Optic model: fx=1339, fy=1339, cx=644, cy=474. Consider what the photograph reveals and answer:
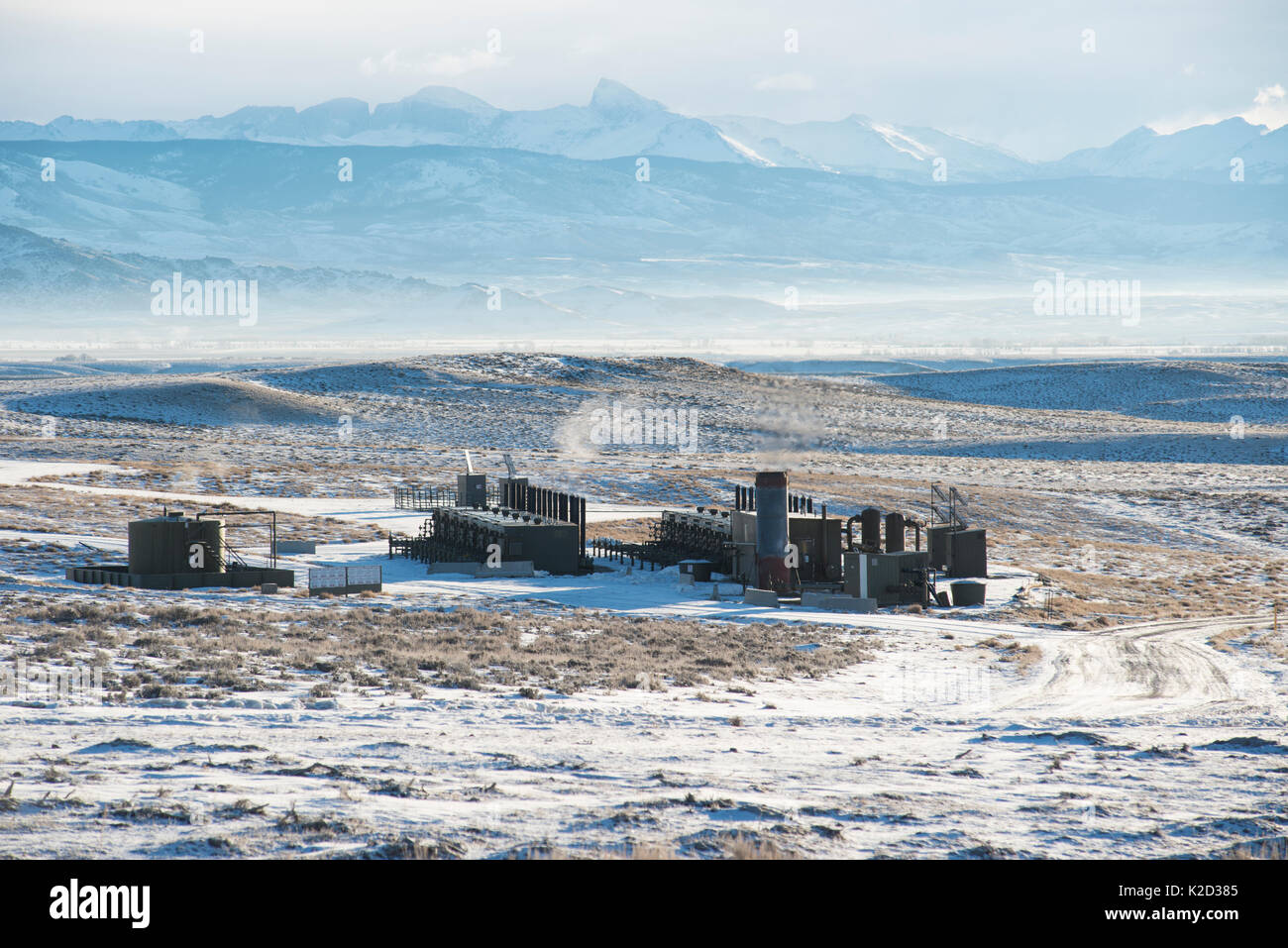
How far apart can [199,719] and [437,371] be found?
112m

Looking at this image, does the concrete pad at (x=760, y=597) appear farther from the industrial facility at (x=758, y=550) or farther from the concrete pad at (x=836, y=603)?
the concrete pad at (x=836, y=603)

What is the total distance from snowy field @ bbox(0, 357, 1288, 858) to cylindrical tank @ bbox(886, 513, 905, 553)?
140 inches

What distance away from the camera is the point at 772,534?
121ft

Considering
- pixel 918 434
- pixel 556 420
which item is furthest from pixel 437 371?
pixel 918 434

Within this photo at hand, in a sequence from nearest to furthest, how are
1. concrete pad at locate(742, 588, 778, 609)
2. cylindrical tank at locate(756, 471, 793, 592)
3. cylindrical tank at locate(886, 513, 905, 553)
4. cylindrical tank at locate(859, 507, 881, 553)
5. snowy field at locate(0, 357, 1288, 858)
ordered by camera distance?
snowy field at locate(0, 357, 1288, 858)
concrete pad at locate(742, 588, 778, 609)
cylindrical tank at locate(756, 471, 793, 592)
cylindrical tank at locate(886, 513, 905, 553)
cylindrical tank at locate(859, 507, 881, 553)

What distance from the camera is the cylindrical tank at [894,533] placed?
1597 inches

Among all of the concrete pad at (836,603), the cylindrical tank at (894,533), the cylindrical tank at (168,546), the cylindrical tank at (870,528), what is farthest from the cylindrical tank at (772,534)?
the cylindrical tank at (168,546)

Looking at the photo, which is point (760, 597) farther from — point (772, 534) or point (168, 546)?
point (168, 546)

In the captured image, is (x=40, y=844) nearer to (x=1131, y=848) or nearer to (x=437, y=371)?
(x=1131, y=848)

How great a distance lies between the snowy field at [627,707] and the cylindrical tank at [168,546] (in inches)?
79.8

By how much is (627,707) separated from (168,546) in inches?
722

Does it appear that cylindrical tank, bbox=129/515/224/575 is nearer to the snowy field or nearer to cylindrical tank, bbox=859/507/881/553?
the snowy field

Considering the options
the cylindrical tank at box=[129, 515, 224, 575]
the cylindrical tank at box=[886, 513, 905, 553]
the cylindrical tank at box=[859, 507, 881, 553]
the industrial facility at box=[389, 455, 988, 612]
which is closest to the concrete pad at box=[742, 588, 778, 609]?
the industrial facility at box=[389, 455, 988, 612]

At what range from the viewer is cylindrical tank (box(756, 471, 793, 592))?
36.5m
